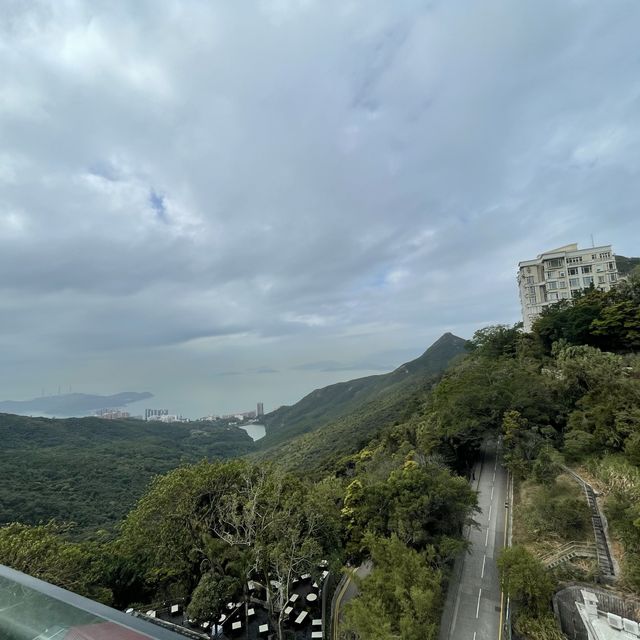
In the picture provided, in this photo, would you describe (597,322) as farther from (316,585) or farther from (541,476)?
(316,585)

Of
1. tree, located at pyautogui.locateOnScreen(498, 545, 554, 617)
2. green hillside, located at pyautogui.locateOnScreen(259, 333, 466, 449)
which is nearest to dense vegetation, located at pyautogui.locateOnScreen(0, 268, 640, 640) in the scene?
tree, located at pyautogui.locateOnScreen(498, 545, 554, 617)

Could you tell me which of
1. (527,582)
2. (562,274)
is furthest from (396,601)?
(562,274)

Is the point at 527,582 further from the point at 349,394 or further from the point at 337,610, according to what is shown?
the point at 349,394

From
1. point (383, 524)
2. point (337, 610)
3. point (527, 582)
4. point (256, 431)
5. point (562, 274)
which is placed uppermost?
point (562, 274)

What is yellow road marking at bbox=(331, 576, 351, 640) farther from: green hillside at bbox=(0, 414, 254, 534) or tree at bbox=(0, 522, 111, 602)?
green hillside at bbox=(0, 414, 254, 534)

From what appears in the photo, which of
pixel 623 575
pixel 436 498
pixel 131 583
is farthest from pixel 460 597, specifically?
pixel 131 583

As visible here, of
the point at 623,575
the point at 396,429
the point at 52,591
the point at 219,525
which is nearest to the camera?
the point at 52,591

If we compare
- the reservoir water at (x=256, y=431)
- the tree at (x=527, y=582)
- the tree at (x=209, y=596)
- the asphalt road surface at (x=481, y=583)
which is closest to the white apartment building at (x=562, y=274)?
the asphalt road surface at (x=481, y=583)
